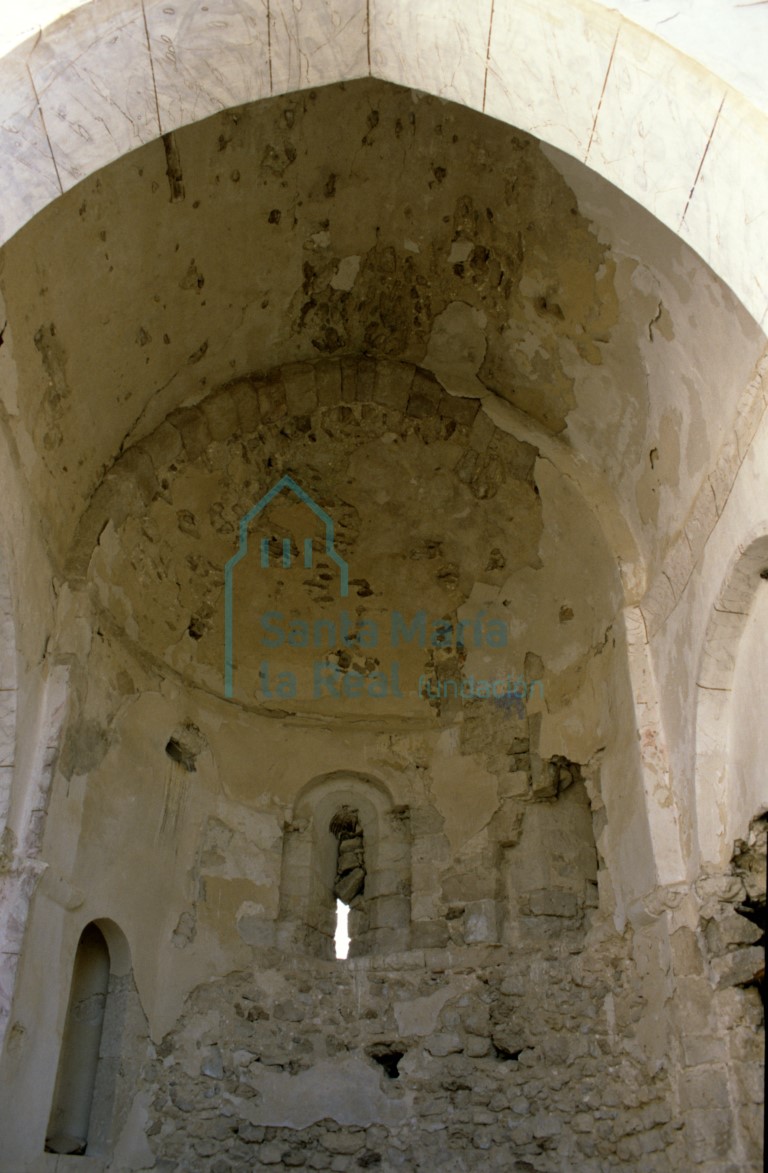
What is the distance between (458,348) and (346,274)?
2.66 ft

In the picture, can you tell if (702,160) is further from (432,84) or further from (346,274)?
(346,274)

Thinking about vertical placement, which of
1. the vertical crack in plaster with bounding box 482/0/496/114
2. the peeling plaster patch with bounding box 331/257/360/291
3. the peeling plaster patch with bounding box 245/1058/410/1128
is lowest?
the peeling plaster patch with bounding box 245/1058/410/1128

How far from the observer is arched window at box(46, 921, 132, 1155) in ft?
17.8

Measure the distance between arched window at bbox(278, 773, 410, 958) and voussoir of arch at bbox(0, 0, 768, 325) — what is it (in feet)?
15.8

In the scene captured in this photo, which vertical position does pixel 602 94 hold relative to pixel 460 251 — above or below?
below

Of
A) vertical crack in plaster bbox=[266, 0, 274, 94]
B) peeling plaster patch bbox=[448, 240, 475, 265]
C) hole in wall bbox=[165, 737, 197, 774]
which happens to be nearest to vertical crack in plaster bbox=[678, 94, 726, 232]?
vertical crack in plaster bbox=[266, 0, 274, 94]

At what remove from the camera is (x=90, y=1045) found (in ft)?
18.7

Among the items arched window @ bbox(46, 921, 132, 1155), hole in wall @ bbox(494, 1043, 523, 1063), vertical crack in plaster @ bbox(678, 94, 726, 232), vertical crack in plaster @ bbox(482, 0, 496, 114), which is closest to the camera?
vertical crack in plaster @ bbox(678, 94, 726, 232)

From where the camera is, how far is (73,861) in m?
5.39

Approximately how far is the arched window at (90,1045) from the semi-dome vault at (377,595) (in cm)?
2

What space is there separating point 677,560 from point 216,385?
3.00m

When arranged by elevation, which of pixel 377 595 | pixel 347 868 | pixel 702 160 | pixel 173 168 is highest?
pixel 173 168

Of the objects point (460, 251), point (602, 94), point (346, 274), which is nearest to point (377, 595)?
point (346, 274)

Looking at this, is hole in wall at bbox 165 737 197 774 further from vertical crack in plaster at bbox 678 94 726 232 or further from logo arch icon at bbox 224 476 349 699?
vertical crack in plaster at bbox 678 94 726 232
